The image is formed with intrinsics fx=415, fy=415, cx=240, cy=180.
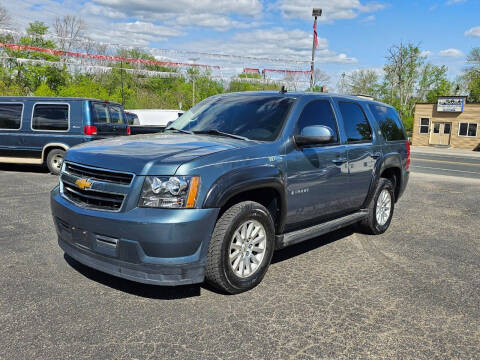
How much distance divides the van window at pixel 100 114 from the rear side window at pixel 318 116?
701 centimetres

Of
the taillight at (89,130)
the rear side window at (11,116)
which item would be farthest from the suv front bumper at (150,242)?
the rear side window at (11,116)

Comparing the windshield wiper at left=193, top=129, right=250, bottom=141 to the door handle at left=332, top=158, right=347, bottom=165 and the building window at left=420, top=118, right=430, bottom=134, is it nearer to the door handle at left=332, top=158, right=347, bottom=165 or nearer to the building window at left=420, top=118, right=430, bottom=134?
the door handle at left=332, top=158, right=347, bottom=165

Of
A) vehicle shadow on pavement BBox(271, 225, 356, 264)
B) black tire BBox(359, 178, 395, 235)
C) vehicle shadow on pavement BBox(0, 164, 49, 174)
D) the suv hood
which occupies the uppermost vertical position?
the suv hood

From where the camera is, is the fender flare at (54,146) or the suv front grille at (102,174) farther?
the fender flare at (54,146)

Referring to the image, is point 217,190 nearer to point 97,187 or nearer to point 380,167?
point 97,187

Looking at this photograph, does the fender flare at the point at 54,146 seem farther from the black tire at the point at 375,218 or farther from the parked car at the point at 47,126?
the black tire at the point at 375,218

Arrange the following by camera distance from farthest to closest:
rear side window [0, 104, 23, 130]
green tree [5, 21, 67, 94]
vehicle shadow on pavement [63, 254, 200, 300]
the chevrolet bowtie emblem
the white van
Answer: green tree [5, 21, 67, 94] < the white van < rear side window [0, 104, 23, 130] < vehicle shadow on pavement [63, 254, 200, 300] < the chevrolet bowtie emblem

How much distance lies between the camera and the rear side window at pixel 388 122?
5.72 m

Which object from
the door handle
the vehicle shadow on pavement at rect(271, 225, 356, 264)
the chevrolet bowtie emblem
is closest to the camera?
the chevrolet bowtie emblem

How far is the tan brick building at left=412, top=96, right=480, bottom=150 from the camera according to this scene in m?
38.2

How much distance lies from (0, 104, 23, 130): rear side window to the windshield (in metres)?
Result: 7.18

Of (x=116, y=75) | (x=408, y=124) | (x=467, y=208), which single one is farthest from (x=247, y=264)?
(x=408, y=124)

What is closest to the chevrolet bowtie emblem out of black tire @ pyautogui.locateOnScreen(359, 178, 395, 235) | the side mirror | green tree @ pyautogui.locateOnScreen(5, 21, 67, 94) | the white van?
the side mirror

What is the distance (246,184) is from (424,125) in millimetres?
42223
